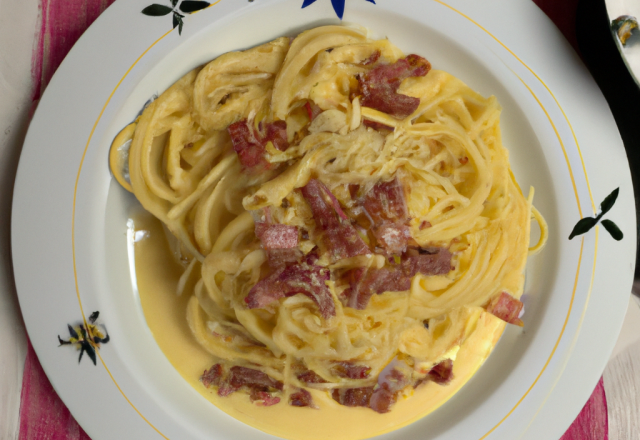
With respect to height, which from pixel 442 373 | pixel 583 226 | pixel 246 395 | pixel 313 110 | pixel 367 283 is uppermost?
pixel 313 110

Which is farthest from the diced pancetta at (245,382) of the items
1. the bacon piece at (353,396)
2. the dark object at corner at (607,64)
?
the dark object at corner at (607,64)

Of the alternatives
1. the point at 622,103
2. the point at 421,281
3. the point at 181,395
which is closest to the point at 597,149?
the point at 622,103

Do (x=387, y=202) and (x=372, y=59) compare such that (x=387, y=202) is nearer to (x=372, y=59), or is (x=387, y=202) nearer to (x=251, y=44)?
(x=372, y=59)

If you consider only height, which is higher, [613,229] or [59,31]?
[59,31]

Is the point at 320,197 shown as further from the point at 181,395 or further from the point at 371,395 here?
the point at 181,395

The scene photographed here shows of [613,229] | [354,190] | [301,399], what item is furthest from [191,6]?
[613,229]

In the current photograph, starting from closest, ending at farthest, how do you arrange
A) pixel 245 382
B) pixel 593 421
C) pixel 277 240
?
pixel 277 240 < pixel 245 382 < pixel 593 421
